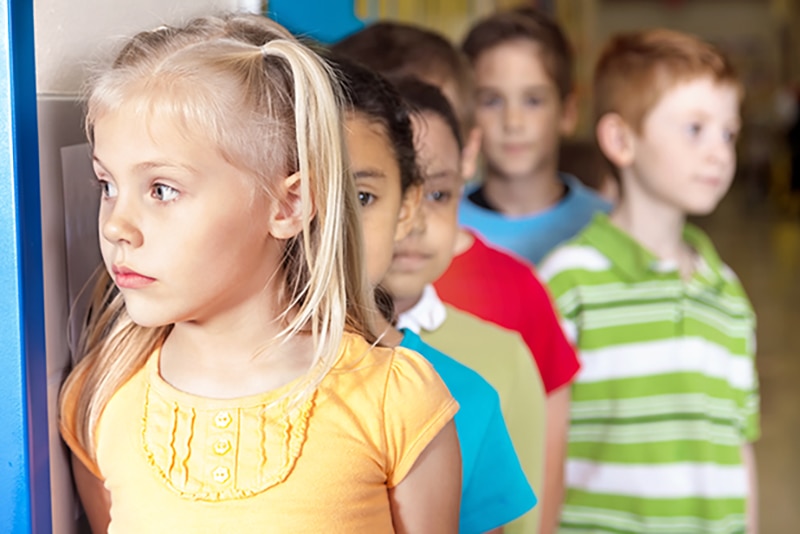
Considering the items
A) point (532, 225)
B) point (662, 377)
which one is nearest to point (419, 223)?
point (662, 377)

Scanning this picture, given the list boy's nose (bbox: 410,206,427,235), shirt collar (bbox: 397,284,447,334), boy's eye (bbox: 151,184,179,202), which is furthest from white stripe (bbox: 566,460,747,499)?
boy's eye (bbox: 151,184,179,202)

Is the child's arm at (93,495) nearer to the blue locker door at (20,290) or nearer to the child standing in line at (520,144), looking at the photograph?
the blue locker door at (20,290)

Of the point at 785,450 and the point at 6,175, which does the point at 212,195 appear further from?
the point at 785,450

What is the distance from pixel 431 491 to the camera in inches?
41.6

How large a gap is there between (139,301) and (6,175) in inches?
6.5

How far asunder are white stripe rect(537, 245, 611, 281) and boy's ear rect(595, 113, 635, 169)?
27 centimetres

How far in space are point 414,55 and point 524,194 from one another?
937mm

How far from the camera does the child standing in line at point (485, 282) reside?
6.10 ft

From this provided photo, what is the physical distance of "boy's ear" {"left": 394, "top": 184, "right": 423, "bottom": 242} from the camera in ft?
4.43

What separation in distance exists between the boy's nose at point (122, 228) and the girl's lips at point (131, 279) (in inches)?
1.1

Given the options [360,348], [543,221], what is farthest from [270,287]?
[543,221]

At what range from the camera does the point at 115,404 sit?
42.5 inches

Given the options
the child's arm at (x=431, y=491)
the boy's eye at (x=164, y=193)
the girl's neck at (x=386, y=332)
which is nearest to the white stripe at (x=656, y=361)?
the girl's neck at (x=386, y=332)

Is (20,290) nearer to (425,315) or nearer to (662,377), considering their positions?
(425,315)
